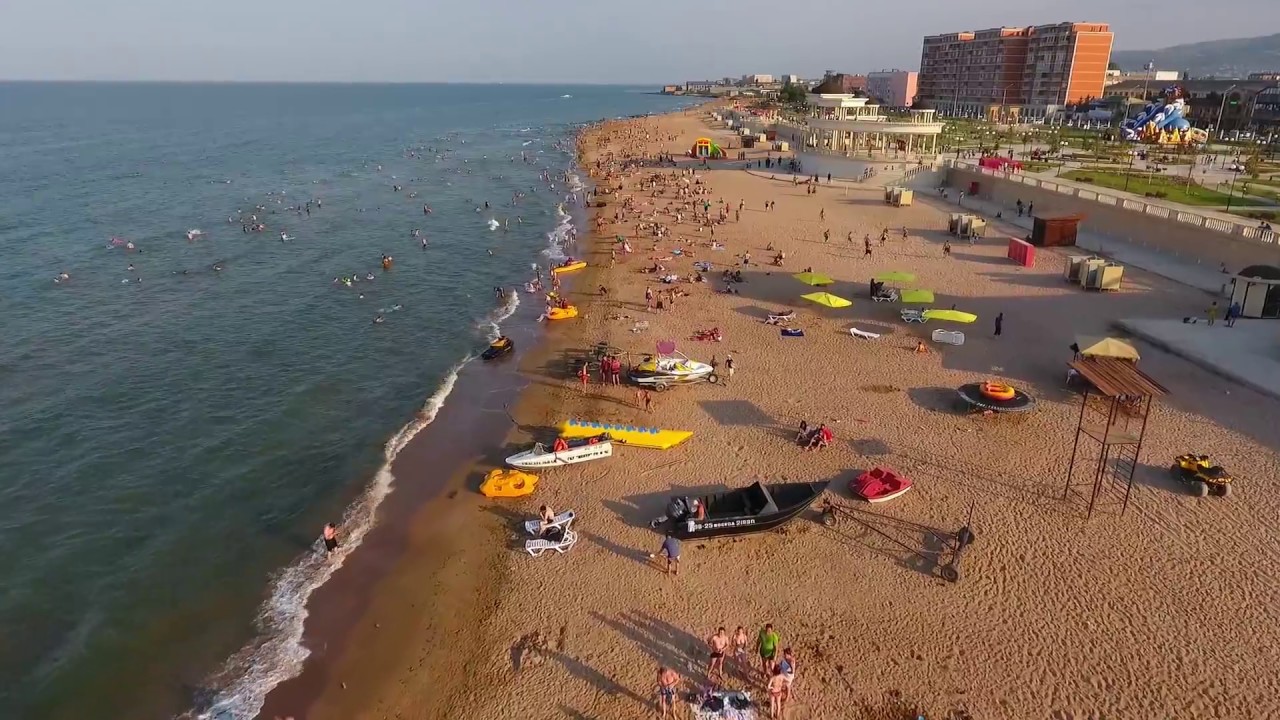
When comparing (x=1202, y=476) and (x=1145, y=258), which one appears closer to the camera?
(x=1202, y=476)

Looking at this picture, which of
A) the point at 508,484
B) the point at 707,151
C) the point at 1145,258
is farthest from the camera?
the point at 707,151

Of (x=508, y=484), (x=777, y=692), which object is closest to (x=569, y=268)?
(x=508, y=484)

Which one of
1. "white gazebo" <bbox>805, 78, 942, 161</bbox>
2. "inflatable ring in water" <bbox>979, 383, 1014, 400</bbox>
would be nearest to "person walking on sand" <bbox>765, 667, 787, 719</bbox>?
"inflatable ring in water" <bbox>979, 383, 1014, 400</bbox>

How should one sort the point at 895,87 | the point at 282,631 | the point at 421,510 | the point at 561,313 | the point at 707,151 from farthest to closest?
1. the point at 895,87
2. the point at 707,151
3. the point at 561,313
4. the point at 421,510
5. the point at 282,631

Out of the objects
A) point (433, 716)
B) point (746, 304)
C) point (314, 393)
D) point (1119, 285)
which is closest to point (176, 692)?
point (433, 716)

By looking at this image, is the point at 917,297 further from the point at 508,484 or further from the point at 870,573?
the point at 508,484

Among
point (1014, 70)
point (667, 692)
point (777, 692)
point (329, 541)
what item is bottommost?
point (329, 541)

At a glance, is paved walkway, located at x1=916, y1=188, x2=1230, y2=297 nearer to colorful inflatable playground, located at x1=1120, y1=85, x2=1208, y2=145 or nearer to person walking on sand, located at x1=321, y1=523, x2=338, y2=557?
colorful inflatable playground, located at x1=1120, y1=85, x2=1208, y2=145
